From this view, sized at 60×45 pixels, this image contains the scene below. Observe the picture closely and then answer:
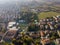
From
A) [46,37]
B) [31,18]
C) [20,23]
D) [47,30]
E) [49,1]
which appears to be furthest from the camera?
[49,1]

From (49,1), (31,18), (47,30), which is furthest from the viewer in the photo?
(49,1)

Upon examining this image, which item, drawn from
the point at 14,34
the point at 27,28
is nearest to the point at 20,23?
the point at 27,28

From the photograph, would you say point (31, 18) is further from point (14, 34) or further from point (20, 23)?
Answer: point (14, 34)

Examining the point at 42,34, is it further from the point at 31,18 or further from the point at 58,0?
the point at 58,0

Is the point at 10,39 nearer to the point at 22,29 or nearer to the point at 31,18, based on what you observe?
the point at 22,29

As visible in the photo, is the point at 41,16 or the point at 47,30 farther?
the point at 41,16

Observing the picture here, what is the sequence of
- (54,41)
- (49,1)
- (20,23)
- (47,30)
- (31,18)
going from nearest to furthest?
1. (54,41)
2. (47,30)
3. (20,23)
4. (31,18)
5. (49,1)

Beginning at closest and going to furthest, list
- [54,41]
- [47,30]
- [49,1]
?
[54,41] < [47,30] < [49,1]

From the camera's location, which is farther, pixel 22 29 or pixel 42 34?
pixel 22 29

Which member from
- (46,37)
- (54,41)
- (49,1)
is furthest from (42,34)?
(49,1)
